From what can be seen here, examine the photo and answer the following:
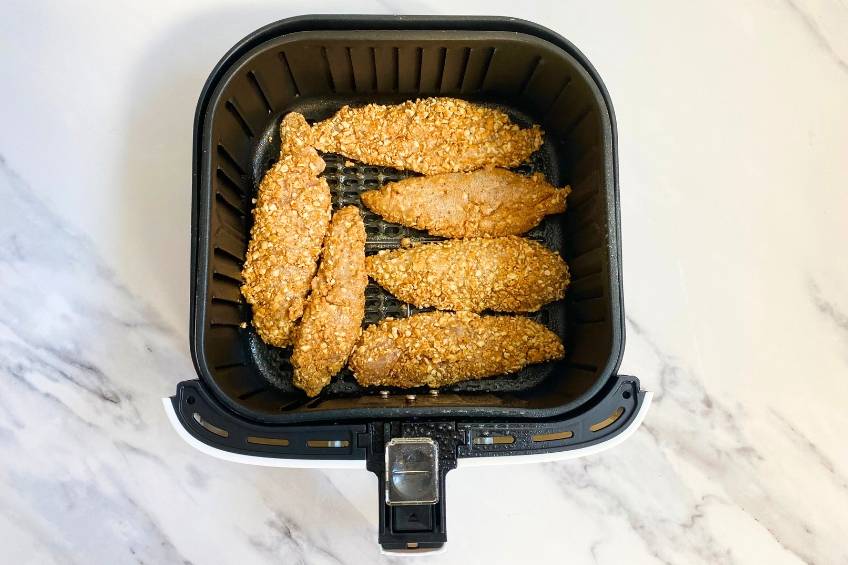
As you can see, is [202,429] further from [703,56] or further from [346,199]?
[703,56]

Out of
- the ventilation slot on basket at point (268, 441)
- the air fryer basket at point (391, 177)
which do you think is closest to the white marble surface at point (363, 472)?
the air fryer basket at point (391, 177)

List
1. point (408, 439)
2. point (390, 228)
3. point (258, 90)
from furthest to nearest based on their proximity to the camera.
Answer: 1. point (390, 228)
2. point (258, 90)
3. point (408, 439)

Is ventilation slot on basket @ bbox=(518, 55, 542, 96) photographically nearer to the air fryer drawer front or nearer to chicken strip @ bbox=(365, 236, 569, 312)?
chicken strip @ bbox=(365, 236, 569, 312)

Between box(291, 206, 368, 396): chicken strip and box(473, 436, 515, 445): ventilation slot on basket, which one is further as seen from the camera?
box(291, 206, 368, 396): chicken strip

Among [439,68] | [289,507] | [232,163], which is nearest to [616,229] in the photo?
[439,68]

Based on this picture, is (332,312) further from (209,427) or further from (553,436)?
(553,436)

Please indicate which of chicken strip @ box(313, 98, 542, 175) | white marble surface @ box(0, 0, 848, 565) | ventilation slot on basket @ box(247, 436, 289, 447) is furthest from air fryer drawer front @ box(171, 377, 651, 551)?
chicken strip @ box(313, 98, 542, 175)

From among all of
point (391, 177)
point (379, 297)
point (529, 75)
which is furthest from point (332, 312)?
point (529, 75)
